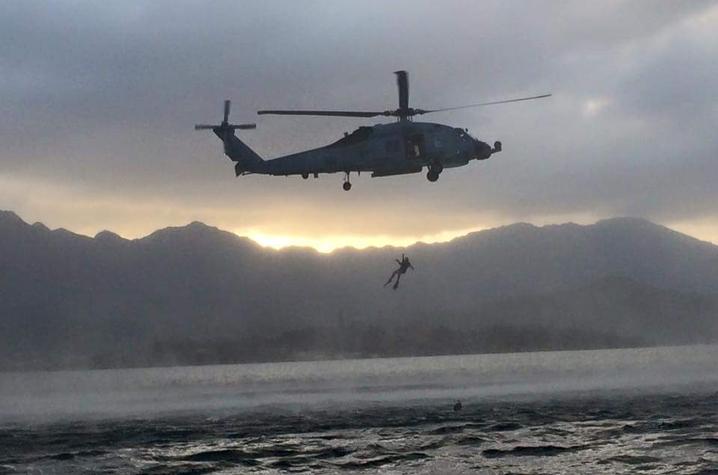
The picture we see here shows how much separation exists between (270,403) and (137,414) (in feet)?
84.3

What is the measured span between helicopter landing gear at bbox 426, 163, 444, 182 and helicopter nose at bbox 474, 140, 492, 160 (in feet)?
10.8

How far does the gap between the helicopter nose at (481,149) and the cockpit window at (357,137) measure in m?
7.68

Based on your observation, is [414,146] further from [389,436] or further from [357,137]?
[389,436]

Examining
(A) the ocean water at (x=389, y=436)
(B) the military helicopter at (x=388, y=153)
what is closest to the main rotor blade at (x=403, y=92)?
(B) the military helicopter at (x=388, y=153)

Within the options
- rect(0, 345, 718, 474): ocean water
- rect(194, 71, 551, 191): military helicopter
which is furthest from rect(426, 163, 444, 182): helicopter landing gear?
rect(0, 345, 718, 474): ocean water

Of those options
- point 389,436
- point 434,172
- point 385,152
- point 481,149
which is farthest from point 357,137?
point 389,436

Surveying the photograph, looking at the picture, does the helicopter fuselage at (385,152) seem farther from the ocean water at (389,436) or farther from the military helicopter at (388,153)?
the ocean water at (389,436)

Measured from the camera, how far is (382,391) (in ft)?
604

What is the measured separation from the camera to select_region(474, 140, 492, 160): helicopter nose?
6188 cm

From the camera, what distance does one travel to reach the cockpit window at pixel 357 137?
60.1m

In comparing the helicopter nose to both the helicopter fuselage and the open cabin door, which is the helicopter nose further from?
the open cabin door


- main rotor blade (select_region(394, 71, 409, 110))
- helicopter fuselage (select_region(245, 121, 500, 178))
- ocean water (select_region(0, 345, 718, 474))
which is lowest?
ocean water (select_region(0, 345, 718, 474))

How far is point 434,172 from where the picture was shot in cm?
5975

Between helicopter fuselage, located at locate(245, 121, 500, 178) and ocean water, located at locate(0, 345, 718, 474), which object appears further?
ocean water, located at locate(0, 345, 718, 474)
